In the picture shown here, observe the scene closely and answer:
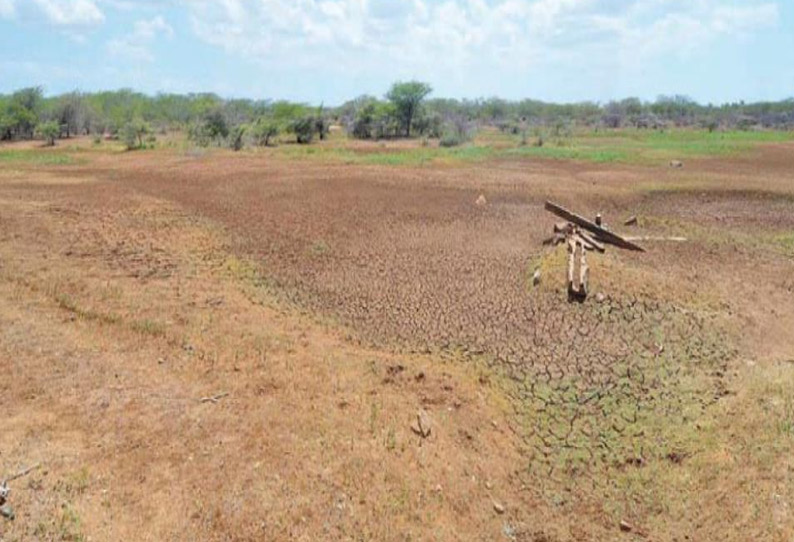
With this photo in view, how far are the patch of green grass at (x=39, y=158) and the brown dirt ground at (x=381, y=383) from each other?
1706 cm

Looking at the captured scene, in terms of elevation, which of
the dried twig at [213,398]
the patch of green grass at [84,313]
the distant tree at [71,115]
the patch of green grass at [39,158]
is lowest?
the dried twig at [213,398]

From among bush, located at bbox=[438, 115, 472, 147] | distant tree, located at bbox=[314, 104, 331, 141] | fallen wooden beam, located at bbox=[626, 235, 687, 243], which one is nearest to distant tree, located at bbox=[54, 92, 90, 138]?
distant tree, located at bbox=[314, 104, 331, 141]

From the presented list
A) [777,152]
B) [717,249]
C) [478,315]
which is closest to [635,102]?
[777,152]

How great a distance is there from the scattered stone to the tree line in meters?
35.8

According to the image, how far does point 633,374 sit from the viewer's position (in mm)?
8492

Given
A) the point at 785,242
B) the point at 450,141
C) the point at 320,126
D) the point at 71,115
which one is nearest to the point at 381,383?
the point at 785,242

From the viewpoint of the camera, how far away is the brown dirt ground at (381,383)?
5.84 m

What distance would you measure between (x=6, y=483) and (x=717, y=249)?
46.7 feet

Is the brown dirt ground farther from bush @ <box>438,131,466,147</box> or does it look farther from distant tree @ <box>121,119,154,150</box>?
bush @ <box>438,131,466,147</box>

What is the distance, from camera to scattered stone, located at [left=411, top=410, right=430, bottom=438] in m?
6.83

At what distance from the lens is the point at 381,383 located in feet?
25.5

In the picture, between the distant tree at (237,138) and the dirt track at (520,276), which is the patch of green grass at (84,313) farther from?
the distant tree at (237,138)

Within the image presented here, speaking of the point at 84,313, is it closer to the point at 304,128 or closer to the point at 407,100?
the point at 304,128

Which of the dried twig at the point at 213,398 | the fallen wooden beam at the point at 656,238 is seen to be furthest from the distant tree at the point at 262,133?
the dried twig at the point at 213,398
